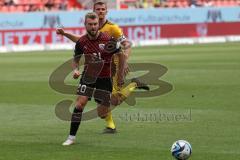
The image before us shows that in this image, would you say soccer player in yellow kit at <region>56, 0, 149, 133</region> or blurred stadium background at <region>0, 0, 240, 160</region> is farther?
soccer player in yellow kit at <region>56, 0, 149, 133</region>

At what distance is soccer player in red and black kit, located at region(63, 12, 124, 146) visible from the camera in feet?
36.3

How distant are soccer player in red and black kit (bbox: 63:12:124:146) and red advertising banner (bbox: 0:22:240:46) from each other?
25901mm

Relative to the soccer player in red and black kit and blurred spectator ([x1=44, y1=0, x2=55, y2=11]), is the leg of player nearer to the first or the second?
the soccer player in red and black kit

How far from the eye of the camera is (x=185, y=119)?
44.2 feet

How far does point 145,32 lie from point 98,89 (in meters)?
30.9

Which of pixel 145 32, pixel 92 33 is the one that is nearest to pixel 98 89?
pixel 92 33

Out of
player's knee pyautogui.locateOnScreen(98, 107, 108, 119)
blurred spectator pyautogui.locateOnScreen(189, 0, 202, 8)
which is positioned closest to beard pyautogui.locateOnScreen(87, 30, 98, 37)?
player's knee pyautogui.locateOnScreen(98, 107, 108, 119)

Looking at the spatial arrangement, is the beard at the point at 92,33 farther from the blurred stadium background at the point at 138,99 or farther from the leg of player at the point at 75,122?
the blurred stadium background at the point at 138,99

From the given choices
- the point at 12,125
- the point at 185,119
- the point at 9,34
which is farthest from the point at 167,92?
the point at 9,34

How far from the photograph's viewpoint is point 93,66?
459 inches

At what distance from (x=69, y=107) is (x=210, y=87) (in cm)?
483

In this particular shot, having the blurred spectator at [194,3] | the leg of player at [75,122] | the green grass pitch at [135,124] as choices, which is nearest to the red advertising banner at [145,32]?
the blurred spectator at [194,3]

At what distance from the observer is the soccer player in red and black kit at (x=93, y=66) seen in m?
11.1

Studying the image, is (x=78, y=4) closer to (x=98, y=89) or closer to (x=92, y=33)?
(x=98, y=89)
